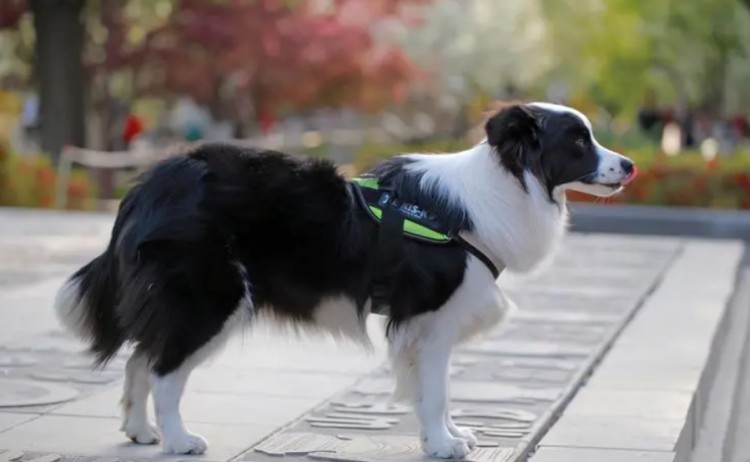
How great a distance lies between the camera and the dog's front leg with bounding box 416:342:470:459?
20.0 feet

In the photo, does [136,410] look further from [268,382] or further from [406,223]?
[268,382]

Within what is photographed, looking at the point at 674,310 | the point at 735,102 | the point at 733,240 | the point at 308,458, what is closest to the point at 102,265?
the point at 308,458

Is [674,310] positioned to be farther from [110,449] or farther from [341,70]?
[341,70]

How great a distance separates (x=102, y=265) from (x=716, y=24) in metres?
34.2

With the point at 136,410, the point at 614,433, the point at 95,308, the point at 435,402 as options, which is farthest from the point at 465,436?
the point at 95,308

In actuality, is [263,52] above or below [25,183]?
above

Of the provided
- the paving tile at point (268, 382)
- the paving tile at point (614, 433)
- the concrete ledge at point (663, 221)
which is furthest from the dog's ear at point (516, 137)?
the concrete ledge at point (663, 221)

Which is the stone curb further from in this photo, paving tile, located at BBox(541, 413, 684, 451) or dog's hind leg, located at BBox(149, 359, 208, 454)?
dog's hind leg, located at BBox(149, 359, 208, 454)

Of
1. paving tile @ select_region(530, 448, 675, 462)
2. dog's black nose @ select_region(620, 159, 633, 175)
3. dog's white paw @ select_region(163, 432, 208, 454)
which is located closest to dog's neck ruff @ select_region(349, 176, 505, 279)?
dog's black nose @ select_region(620, 159, 633, 175)

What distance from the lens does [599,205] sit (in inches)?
765

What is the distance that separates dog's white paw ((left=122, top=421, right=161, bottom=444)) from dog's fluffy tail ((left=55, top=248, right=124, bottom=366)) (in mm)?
343

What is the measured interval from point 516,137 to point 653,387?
267 cm

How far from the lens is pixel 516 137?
6098mm

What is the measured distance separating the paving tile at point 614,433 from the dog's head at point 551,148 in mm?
1327
